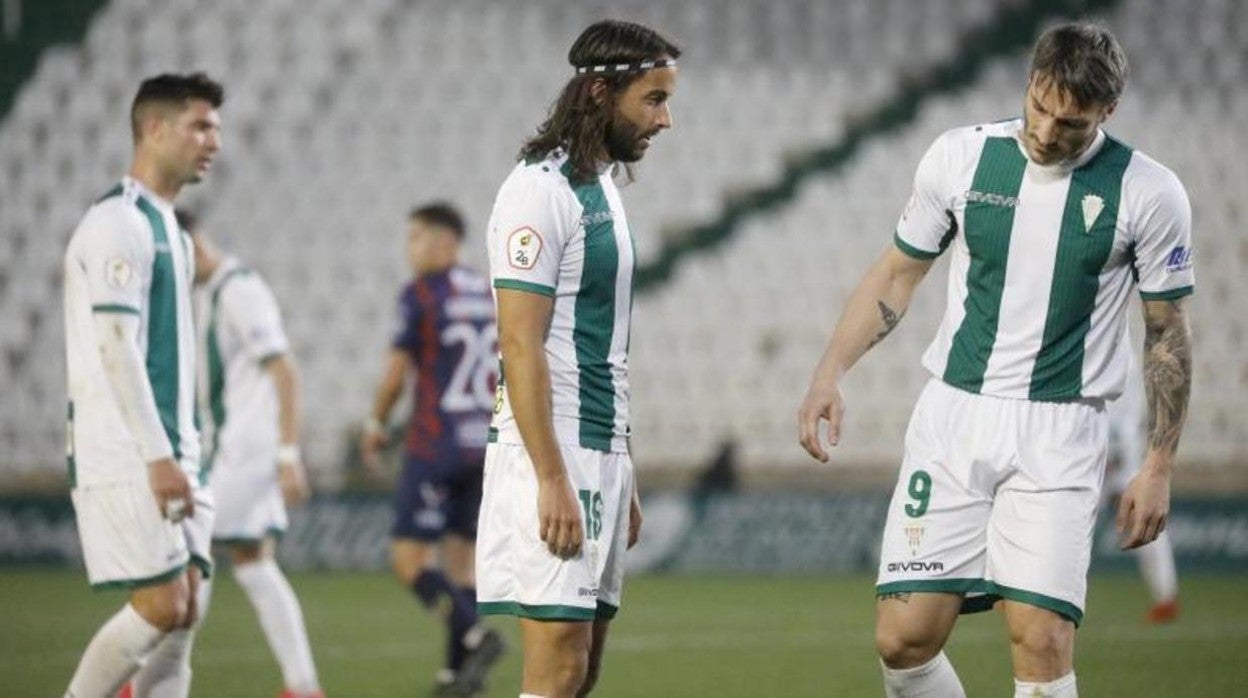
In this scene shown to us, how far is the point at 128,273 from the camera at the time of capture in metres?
6.09

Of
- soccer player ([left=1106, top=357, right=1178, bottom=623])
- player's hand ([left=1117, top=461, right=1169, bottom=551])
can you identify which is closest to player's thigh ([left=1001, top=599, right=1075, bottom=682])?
player's hand ([left=1117, top=461, right=1169, bottom=551])

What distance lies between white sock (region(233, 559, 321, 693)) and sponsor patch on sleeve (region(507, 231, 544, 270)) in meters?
3.69

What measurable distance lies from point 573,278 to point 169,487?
165 cm

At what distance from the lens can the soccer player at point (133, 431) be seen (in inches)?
237

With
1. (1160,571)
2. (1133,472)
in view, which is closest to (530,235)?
(1160,571)

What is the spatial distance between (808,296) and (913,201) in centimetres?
1282

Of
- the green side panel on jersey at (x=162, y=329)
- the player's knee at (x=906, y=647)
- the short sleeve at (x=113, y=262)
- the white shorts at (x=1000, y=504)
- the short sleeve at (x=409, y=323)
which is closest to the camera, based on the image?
the white shorts at (x=1000, y=504)

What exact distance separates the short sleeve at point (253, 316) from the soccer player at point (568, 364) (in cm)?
373

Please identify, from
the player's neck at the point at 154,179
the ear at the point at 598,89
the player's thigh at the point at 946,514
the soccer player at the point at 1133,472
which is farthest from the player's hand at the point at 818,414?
the soccer player at the point at 1133,472

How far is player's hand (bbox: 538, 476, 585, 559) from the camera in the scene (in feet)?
16.0

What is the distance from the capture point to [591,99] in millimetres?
5102

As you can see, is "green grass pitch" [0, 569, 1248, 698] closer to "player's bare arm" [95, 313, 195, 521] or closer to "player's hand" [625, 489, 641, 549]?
"player's bare arm" [95, 313, 195, 521]

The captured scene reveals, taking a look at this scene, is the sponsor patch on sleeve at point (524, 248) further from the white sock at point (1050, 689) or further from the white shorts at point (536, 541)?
the white sock at point (1050, 689)

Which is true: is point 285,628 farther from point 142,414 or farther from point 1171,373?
point 1171,373
